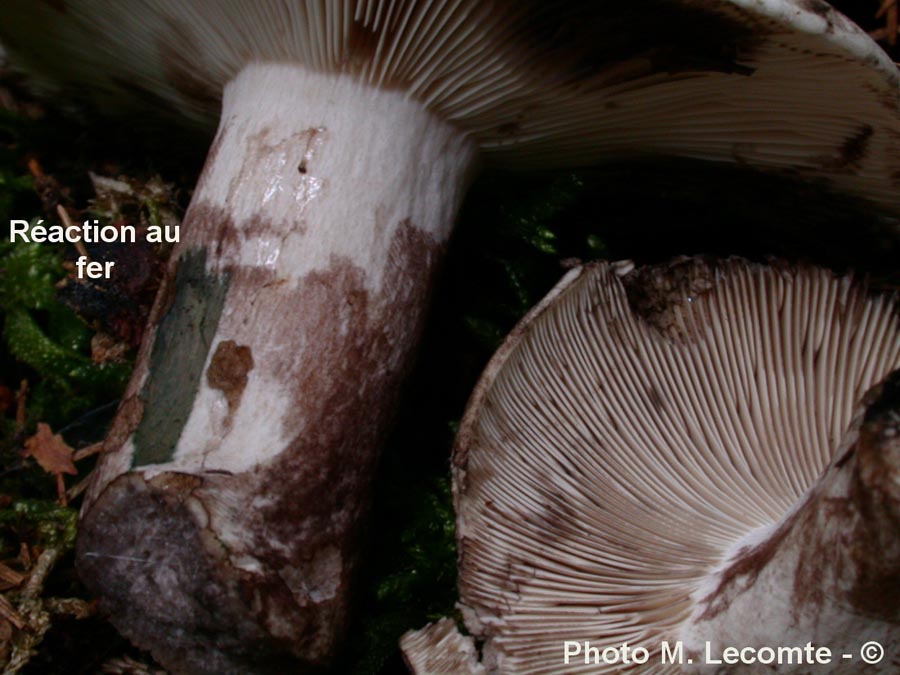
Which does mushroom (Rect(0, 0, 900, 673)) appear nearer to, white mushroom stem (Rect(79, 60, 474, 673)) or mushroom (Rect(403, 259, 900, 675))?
white mushroom stem (Rect(79, 60, 474, 673))

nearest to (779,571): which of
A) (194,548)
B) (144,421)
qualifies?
(194,548)

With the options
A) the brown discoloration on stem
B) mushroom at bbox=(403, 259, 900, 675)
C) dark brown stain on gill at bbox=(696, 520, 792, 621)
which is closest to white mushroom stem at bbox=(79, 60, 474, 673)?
the brown discoloration on stem

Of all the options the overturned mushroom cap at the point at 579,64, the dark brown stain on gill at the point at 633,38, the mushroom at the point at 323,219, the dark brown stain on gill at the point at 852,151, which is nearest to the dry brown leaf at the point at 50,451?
the mushroom at the point at 323,219

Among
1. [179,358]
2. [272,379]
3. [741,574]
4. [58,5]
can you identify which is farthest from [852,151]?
[58,5]

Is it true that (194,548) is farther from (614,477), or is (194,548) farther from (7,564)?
(614,477)

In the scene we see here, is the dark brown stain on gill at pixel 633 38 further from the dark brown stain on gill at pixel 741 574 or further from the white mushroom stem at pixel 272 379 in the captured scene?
the dark brown stain on gill at pixel 741 574

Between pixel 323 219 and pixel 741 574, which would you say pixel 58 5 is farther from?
pixel 741 574

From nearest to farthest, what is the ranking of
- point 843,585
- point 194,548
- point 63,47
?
1. point 843,585
2. point 194,548
3. point 63,47
